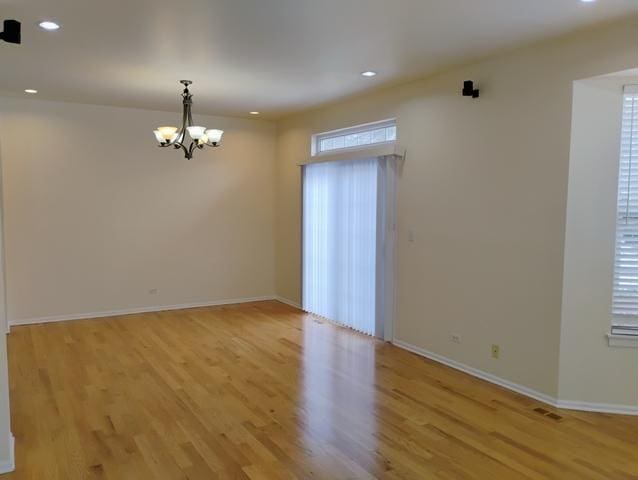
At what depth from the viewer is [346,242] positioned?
5969 millimetres

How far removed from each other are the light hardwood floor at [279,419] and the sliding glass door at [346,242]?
64 cm

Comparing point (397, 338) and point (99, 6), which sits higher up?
point (99, 6)

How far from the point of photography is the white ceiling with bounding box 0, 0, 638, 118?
3.03m

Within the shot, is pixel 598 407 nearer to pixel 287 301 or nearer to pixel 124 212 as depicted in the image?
pixel 287 301

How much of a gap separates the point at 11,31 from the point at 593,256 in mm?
4214

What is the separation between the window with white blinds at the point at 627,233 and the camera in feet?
11.5

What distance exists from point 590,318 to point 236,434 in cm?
261

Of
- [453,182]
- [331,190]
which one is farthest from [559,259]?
[331,190]

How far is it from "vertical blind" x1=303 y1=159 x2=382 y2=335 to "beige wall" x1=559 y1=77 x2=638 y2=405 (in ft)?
7.09

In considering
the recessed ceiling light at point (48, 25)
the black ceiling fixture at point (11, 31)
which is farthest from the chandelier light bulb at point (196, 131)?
the black ceiling fixture at point (11, 31)

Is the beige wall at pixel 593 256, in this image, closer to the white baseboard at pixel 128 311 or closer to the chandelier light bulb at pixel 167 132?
the chandelier light bulb at pixel 167 132

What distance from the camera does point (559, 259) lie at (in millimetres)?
3645

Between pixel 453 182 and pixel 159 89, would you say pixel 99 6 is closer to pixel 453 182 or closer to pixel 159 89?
pixel 159 89

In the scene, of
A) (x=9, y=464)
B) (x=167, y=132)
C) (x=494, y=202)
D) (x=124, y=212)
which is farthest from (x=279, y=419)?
(x=124, y=212)
